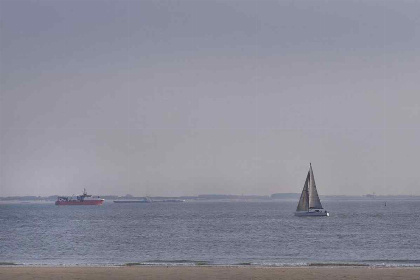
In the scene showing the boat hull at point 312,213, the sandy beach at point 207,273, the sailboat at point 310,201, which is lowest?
the sandy beach at point 207,273

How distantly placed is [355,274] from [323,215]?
113 m

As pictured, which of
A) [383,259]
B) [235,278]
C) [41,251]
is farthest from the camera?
[41,251]

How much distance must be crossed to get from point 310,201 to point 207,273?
118m

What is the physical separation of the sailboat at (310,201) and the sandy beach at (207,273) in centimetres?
10816

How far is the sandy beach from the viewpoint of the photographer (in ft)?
143

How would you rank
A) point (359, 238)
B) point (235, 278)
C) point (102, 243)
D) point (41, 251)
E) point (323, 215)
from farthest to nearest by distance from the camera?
point (323, 215) → point (359, 238) → point (102, 243) → point (41, 251) → point (235, 278)

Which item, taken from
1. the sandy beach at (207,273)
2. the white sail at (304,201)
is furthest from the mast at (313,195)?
the sandy beach at (207,273)

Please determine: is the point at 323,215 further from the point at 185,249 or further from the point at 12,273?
the point at 12,273

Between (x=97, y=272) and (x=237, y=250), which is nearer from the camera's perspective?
(x=97, y=272)

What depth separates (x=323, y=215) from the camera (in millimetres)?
157000

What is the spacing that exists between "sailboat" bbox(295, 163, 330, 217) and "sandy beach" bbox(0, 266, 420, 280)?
108163 mm

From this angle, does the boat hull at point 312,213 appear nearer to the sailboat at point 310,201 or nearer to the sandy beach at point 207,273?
the sailboat at point 310,201

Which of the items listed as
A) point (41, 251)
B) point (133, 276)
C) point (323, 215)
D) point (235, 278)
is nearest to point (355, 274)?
point (235, 278)

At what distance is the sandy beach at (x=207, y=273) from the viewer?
43.6 m
